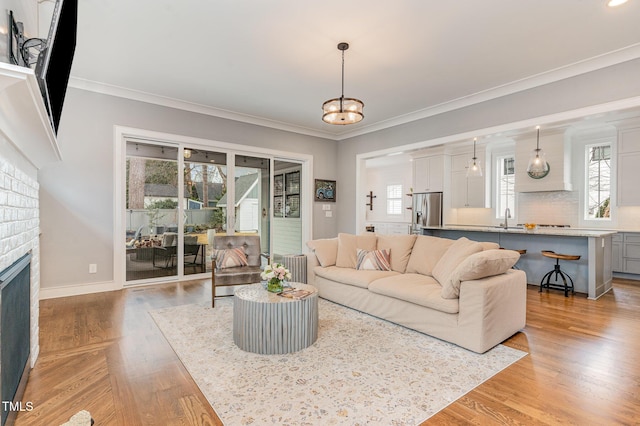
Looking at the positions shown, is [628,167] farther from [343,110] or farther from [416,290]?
[343,110]

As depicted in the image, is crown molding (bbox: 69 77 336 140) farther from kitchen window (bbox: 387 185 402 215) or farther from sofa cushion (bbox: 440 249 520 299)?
sofa cushion (bbox: 440 249 520 299)

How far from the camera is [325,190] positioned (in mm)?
6770

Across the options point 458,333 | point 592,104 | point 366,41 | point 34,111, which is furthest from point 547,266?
point 34,111

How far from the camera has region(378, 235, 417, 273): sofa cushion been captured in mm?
3895

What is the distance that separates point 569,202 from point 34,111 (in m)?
8.14

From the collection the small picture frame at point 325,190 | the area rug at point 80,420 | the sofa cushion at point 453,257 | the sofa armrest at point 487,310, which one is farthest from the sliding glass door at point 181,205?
the area rug at point 80,420

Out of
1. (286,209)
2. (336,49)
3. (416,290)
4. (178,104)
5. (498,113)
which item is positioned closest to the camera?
(416,290)

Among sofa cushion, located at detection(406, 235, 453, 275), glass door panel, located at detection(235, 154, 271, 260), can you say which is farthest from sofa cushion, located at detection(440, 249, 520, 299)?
glass door panel, located at detection(235, 154, 271, 260)

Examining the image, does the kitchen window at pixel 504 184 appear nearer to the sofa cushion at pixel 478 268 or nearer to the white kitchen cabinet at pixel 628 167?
the white kitchen cabinet at pixel 628 167

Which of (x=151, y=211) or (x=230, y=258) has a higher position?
(x=151, y=211)

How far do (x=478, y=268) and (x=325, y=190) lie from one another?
14.5ft

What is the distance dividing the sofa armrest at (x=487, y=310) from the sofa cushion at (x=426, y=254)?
0.83 metres

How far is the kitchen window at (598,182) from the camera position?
618 centimetres

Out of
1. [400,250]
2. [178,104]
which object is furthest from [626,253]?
[178,104]
